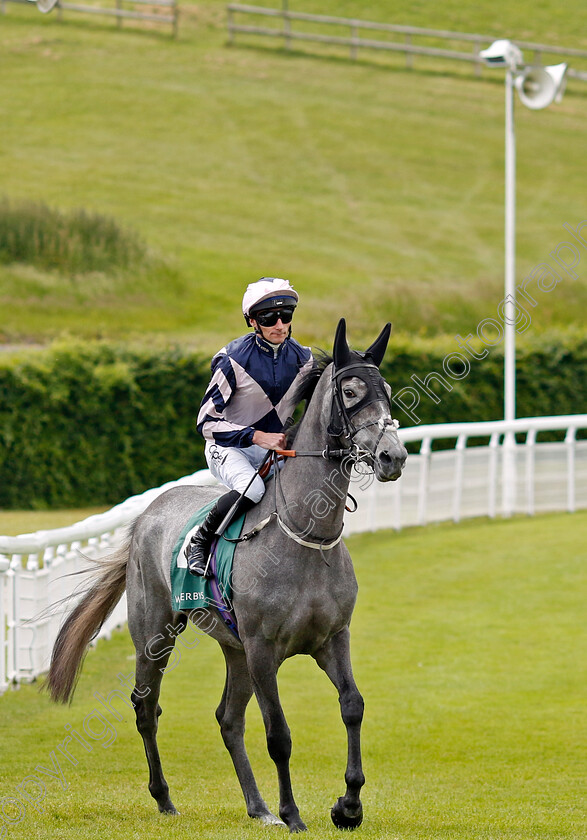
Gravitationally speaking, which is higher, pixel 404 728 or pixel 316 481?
pixel 316 481

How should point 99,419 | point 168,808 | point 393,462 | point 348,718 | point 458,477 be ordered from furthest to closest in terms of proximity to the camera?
1. point 99,419
2. point 458,477
3. point 168,808
4. point 348,718
5. point 393,462

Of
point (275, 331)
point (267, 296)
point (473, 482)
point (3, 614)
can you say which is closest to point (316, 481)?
point (275, 331)

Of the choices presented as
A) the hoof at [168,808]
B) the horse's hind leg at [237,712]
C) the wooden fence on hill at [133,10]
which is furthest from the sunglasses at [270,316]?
the wooden fence on hill at [133,10]

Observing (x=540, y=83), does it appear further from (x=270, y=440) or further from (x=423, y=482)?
(x=270, y=440)

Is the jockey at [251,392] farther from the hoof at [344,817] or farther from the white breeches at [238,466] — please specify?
the hoof at [344,817]

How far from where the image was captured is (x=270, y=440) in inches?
190

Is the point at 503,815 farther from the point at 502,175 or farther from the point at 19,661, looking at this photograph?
the point at 502,175

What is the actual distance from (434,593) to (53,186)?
2699 cm

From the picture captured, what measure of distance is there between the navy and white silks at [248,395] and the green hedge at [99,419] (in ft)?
33.5

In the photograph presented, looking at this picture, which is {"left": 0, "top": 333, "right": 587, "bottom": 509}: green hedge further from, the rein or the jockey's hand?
the rein

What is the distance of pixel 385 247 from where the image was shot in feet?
113

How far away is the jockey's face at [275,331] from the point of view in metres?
4.95

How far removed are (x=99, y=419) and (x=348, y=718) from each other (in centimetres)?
1118

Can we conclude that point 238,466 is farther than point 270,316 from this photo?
Yes
